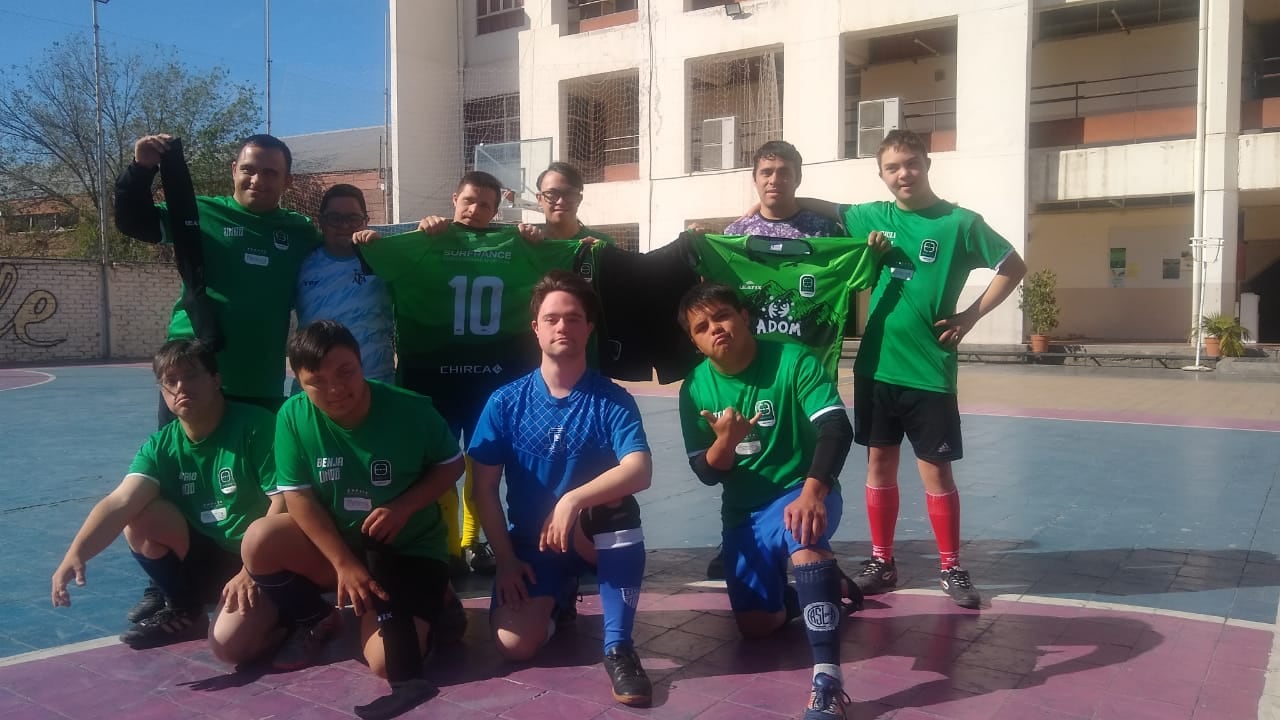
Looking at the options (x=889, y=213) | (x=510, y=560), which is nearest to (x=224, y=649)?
(x=510, y=560)

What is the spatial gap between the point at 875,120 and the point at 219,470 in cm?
1929

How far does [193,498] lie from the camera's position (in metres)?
3.89

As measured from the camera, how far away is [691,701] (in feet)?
10.9

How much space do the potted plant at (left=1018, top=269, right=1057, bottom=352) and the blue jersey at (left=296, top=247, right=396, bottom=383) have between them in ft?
58.7

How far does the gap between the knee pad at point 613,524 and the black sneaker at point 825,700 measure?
0.83 metres

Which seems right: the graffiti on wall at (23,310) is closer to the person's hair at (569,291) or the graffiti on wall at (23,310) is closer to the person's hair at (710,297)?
the person's hair at (569,291)

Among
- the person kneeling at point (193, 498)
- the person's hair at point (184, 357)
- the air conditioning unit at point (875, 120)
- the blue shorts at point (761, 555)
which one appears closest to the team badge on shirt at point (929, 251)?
the blue shorts at point (761, 555)

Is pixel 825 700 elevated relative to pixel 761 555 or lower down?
lower down

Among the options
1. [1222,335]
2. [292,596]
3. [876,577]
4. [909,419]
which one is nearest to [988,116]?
[1222,335]

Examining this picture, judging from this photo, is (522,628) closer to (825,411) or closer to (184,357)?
(825,411)

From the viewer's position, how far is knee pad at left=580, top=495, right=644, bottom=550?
3.53 m

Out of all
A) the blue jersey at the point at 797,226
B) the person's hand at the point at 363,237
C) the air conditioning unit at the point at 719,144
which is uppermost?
the air conditioning unit at the point at 719,144

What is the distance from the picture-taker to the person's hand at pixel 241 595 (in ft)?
11.6

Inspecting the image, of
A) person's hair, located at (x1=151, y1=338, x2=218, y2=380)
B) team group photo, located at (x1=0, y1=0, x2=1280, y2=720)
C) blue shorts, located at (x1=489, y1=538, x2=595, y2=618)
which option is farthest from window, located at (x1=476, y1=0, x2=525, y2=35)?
blue shorts, located at (x1=489, y1=538, x2=595, y2=618)
